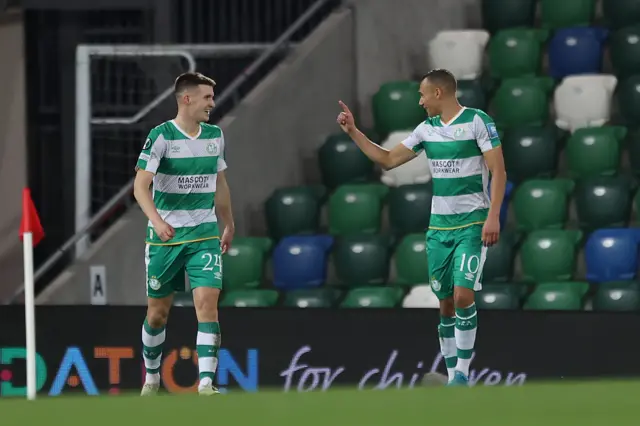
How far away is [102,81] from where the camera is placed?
11648mm

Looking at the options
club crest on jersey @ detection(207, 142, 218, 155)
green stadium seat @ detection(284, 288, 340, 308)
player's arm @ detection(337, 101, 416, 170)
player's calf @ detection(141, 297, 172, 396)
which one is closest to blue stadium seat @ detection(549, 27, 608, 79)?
green stadium seat @ detection(284, 288, 340, 308)

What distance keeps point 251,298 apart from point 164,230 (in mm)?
2950

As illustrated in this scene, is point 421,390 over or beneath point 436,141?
beneath

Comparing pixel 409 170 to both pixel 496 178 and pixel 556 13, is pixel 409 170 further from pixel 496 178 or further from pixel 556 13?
pixel 496 178

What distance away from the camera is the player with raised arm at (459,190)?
763cm

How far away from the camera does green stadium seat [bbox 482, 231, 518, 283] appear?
386 inches

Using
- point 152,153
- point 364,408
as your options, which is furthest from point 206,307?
point 364,408

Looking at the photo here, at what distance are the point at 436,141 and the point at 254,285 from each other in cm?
298

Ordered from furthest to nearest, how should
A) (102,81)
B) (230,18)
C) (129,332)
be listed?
(230,18)
(102,81)
(129,332)

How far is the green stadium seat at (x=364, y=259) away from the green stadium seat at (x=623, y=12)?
7.33 feet

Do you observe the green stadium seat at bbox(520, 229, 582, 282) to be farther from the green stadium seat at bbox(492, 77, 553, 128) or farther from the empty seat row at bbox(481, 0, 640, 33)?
the empty seat row at bbox(481, 0, 640, 33)

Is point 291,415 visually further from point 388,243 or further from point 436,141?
point 388,243

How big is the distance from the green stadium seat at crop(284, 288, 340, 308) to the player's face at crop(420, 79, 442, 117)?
258 cm

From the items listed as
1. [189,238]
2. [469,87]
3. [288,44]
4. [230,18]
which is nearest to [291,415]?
[189,238]
